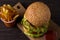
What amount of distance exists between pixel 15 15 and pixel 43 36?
0.22 m

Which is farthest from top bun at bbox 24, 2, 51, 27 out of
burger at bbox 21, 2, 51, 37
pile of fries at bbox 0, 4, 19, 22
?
pile of fries at bbox 0, 4, 19, 22

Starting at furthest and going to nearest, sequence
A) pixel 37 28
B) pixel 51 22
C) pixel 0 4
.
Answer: pixel 0 4 < pixel 51 22 < pixel 37 28

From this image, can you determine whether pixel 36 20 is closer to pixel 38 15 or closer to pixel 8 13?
pixel 38 15

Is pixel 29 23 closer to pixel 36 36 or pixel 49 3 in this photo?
pixel 36 36

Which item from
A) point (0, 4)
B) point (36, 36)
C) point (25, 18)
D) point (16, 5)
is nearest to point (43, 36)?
point (36, 36)

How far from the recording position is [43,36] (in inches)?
51.9

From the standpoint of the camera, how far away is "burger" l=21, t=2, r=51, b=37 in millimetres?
1256

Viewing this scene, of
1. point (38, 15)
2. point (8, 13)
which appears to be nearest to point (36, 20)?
point (38, 15)

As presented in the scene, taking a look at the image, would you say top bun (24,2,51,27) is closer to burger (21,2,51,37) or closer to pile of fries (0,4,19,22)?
burger (21,2,51,37)

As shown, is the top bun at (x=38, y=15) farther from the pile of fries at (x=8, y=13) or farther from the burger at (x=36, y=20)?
the pile of fries at (x=8, y=13)

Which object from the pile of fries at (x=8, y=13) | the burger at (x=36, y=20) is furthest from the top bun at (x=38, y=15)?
the pile of fries at (x=8, y=13)

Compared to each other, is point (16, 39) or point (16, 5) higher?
point (16, 5)

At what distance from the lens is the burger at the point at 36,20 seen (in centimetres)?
126

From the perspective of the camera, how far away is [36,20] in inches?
49.6
